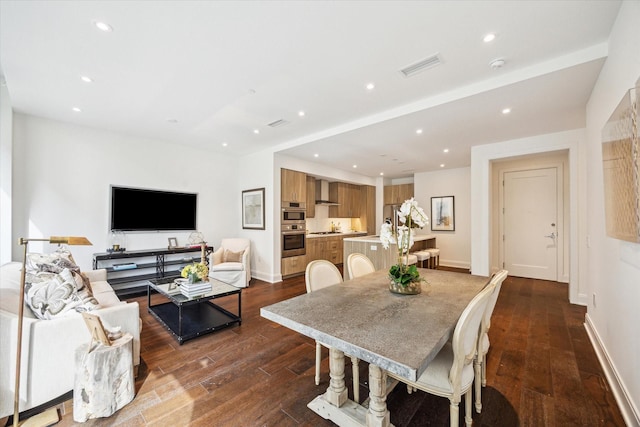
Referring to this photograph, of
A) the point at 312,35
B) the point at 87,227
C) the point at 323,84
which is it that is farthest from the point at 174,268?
the point at 312,35

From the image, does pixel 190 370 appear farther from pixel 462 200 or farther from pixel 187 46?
pixel 462 200

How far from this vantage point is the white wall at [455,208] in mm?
6574

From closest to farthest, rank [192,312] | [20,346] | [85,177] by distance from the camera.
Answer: [20,346]
[192,312]
[85,177]

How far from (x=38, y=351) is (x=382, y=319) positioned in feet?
7.34

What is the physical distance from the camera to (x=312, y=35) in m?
2.07

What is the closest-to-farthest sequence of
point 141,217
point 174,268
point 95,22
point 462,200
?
point 95,22 < point 141,217 < point 174,268 < point 462,200

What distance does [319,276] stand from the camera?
2.24 meters

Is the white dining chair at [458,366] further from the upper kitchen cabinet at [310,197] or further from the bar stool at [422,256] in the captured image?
the upper kitchen cabinet at [310,197]

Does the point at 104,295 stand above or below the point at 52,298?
below

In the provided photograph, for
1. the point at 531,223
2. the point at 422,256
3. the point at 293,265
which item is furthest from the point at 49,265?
the point at 531,223

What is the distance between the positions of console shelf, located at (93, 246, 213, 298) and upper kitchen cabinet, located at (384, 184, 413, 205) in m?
5.55

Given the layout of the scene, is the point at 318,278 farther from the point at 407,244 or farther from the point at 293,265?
the point at 293,265

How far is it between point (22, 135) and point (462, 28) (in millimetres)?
5575

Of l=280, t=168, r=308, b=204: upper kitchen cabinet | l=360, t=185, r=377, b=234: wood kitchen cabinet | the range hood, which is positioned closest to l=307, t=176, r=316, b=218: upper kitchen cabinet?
l=280, t=168, r=308, b=204: upper kitchen cabinet
